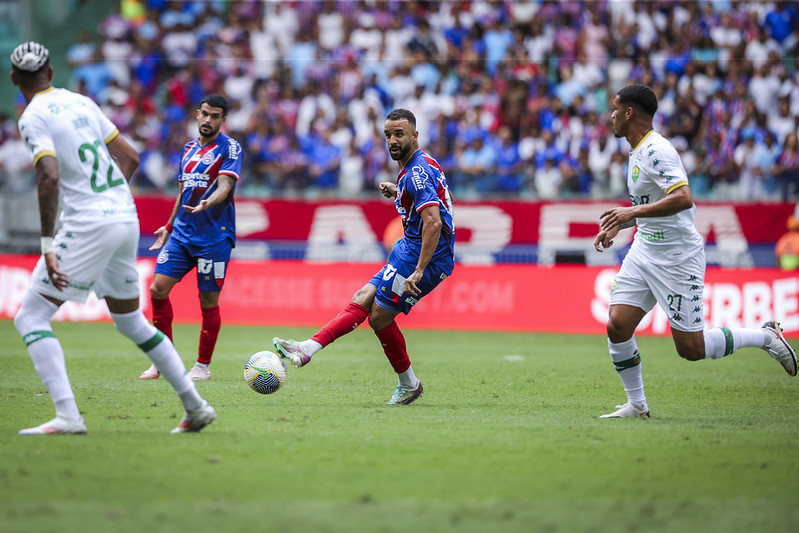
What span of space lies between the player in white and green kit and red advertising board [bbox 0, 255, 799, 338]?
878cm

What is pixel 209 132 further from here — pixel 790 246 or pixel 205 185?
pixel 790 246

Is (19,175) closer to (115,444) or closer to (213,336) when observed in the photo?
(213,336)

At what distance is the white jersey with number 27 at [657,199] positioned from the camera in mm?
7867

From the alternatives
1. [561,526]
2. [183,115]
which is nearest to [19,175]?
[183,115]

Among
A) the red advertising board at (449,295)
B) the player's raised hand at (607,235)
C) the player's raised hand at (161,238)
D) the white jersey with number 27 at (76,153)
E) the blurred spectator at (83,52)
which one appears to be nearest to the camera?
the white jersey with number 27 at (76,153)

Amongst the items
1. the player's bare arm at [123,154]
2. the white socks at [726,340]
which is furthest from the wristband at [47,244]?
the white socks at [726,340]

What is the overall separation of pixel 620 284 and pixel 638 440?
1.61 meters

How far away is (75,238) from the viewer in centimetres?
665

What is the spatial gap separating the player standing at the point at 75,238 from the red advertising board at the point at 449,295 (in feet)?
35.5

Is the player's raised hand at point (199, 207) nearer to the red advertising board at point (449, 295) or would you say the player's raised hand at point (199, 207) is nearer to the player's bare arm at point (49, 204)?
the player's bare arm at point (49, 204)

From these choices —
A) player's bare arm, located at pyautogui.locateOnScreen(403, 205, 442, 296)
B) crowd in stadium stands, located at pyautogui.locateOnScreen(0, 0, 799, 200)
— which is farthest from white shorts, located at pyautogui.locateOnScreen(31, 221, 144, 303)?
crowd in stadium stands, located at pyautogui.locateOnScreen(0, 0, 799, 200)

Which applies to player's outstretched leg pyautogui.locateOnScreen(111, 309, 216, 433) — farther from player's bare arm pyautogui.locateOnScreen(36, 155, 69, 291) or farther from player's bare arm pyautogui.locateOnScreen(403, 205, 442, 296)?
player's bare arm pyautogui.locateOnScreen(403, 205, 442, 296)

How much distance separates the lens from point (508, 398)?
31.0ft

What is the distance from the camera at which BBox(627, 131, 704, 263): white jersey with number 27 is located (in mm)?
7867
